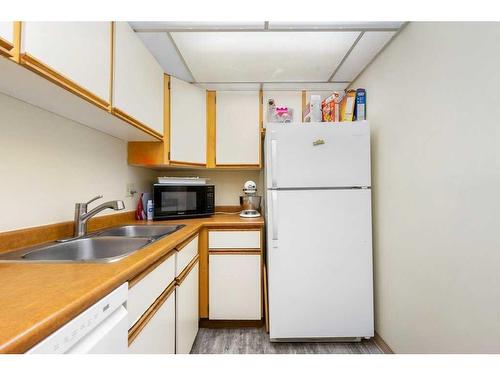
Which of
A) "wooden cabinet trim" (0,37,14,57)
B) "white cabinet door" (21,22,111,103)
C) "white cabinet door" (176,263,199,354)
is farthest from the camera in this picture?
"white cabinet door" (176,263,199,354)

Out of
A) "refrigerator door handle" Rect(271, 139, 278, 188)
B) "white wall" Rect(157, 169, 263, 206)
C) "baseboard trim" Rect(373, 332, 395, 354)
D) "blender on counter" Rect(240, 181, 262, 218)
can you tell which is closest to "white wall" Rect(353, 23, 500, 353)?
"baseboard trim" Rect(373, 332, 395, 354)

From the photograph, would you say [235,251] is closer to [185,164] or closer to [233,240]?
[233,240]

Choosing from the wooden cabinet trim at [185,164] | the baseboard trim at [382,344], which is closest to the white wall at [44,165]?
the wooden cabinet trim at [185,164]

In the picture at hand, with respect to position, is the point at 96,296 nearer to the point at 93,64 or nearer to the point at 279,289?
the point at 93,64

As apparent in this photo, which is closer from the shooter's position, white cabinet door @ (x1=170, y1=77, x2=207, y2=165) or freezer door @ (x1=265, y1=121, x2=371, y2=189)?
freezer door @ (x1=265, y1=121, x2=371, y2=189)

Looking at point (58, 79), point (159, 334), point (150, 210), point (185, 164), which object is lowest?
point (159, 334)

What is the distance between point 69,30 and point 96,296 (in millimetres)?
976

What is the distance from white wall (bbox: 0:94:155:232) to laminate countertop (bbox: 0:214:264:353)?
1.13 feet

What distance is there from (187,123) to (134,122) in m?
0.66

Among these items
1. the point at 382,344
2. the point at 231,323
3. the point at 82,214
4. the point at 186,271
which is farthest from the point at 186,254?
the point at 382,344

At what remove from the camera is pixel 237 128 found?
7.03 feet

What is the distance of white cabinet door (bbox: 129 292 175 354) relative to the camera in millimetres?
845

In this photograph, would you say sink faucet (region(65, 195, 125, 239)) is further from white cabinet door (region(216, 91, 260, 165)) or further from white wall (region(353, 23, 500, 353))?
white wall (region(353, 23, 500, 353))

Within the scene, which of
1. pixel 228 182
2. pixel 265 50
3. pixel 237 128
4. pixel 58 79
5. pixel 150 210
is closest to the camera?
pixel 58 79
